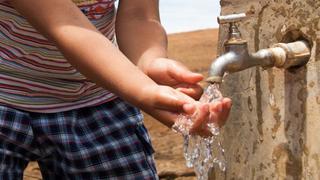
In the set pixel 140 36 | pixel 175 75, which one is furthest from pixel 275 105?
pixel 175 75

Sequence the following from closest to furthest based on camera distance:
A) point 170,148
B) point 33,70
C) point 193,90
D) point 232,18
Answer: point 193,90 → point 232,18 → point 33,70 → point 170,148

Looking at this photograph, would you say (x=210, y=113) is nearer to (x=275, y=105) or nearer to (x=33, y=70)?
(x=33, y=70)

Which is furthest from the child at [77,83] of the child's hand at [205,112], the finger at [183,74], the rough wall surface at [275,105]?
the rough wall surface at [275,105]

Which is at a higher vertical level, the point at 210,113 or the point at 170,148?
the point at 210,113

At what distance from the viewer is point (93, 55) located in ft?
4.29

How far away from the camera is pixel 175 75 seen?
4.44 feet

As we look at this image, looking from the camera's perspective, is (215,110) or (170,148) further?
(170,148)

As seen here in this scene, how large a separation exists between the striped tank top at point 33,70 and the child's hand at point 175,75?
201 millimetres

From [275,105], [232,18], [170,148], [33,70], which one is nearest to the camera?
[232,18]

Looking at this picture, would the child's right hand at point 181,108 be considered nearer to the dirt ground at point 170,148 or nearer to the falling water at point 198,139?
the falling water at point 198,139

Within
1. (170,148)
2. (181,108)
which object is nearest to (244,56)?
(181,108)

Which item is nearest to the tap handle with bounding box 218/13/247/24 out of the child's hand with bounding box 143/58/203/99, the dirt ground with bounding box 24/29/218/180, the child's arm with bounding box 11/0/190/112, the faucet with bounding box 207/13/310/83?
the faucet with bounding box 207/13/310/83

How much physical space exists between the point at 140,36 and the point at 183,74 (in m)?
0.33

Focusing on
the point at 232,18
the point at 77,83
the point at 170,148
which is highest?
the point at 232,18
